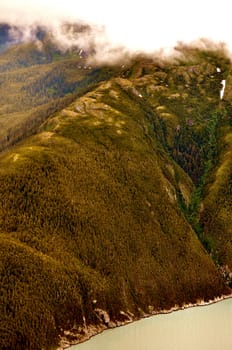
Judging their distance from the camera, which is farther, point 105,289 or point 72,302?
point 105,289

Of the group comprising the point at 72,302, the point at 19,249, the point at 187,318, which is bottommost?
the point at 187,318

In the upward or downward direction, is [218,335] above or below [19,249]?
below

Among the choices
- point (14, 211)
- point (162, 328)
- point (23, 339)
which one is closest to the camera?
point (23, 339)

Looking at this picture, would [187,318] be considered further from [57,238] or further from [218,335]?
[57,238]

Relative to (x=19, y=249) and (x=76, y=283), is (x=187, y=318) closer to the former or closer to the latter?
(x=76, y=283)

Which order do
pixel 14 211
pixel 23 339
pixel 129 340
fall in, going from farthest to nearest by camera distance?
pixel 14 211, pixel 129 340, pixel 23 339

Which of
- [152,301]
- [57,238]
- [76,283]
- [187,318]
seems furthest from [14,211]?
[187,318]
